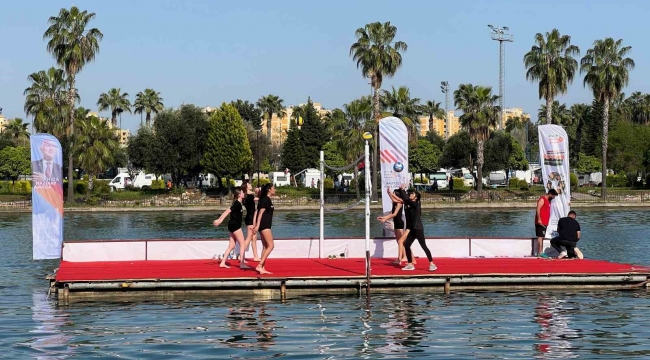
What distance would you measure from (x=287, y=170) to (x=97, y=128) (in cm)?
2898

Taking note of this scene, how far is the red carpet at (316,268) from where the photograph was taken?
2045 cm

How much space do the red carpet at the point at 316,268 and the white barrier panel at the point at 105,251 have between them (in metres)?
0.46

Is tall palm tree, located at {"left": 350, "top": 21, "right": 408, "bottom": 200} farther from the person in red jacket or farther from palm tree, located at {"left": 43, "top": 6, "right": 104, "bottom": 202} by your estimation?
the person in red jacket

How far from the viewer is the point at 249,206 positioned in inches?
861

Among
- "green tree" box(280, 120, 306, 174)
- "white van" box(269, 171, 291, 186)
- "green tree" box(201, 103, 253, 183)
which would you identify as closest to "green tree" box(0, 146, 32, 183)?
"white van" box(269, 171, 291, 186)

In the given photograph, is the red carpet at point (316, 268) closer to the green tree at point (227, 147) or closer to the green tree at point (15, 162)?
the green tree at point (227, 147)

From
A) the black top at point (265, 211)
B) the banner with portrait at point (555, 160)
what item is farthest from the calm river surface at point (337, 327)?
the banner with portrait at point (555, 160)

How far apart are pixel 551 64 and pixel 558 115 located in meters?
44.5

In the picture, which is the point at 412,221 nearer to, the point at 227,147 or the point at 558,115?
the point at 227,147

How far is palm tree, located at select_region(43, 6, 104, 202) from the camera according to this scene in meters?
70.7

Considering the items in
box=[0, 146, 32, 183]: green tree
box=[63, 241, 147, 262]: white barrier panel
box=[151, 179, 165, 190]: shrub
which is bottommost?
box=[63, 241, 147, 262]: white barrier panel

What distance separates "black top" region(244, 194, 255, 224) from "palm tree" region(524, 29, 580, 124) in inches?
2152

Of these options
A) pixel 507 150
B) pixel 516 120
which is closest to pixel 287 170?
pixel 507 150

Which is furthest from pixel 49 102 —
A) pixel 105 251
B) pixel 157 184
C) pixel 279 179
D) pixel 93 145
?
pixel 105 251
